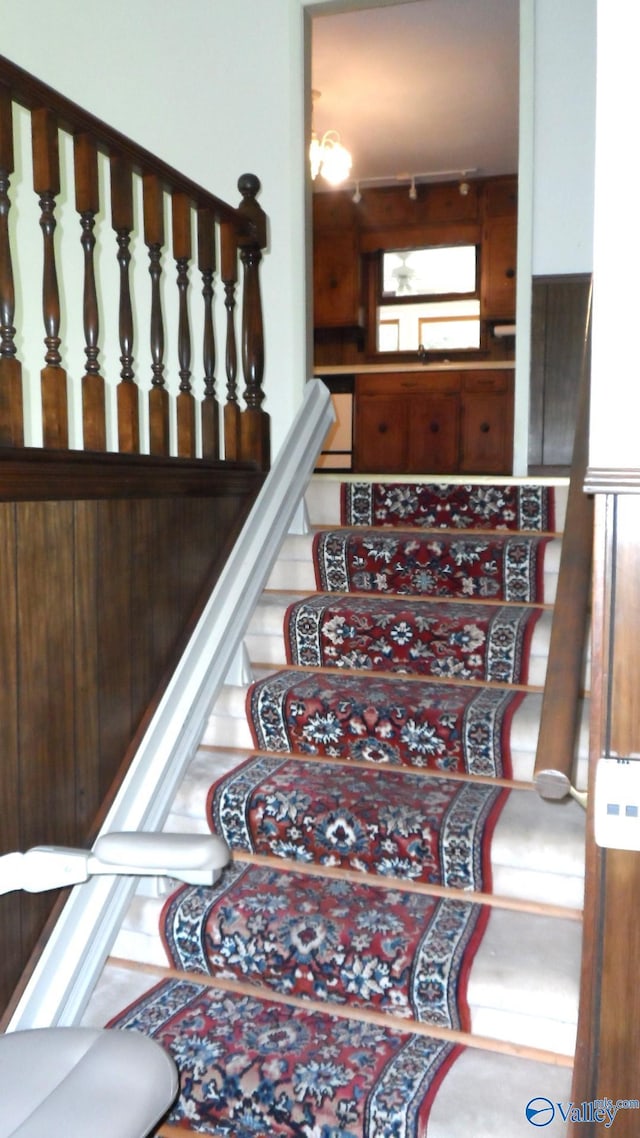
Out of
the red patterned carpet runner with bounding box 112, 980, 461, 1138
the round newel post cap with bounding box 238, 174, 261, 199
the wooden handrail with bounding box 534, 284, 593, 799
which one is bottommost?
the red patterned carpet runner with bounding box 112, 980, 461, 1138

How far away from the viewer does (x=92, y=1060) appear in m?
1.16

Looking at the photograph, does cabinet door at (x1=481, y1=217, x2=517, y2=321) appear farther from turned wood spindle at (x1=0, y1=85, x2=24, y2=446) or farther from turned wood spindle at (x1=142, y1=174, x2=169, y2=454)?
turned wood spindle at (x1=0, y1=85, x2=24, y2=446)

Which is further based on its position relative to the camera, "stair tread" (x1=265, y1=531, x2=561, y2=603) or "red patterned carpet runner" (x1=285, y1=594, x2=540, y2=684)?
"stair tread" (x1=265, y1=531, x2=561, y2=603)

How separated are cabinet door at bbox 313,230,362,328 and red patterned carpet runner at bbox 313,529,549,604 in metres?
4.37

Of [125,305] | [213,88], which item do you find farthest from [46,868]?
[213,88]

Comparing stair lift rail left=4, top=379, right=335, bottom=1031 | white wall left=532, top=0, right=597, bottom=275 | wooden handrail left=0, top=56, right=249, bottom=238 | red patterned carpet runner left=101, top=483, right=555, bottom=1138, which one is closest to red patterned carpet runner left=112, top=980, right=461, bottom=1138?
red patterned carpet runner left=101, top=483, right=555, bottom=1138

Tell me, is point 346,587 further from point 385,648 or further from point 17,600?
point 17,600

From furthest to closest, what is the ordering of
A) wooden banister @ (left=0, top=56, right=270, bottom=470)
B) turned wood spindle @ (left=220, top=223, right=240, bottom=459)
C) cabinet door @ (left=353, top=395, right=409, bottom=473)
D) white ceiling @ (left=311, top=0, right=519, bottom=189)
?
cabinet door @ (left=353, top=395, right=409, bottom=473) < white ceiling @ (left=311, top=0, right=519, bottom=189) < turned wood spindle @ (left=220, top=223, right=240, bottom=459) < wooden banister @ (left=0, top=56, right=270, bottom=470)

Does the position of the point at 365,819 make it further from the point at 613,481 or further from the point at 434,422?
the point at 434,422

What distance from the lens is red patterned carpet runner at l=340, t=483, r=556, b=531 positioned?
9.00 feet

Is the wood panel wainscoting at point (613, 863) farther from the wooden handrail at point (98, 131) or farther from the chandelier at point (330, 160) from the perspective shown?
the chandelier at point (330, 160)

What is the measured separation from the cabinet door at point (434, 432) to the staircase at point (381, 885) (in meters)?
3.92

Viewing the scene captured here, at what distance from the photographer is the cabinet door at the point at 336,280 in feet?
22.2

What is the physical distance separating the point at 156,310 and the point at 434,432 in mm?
4417
